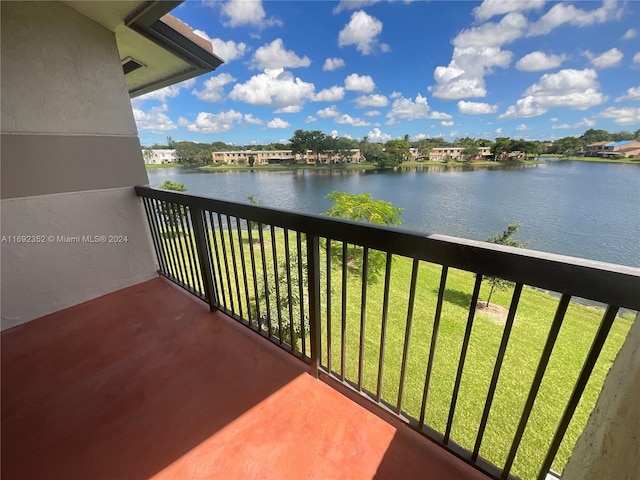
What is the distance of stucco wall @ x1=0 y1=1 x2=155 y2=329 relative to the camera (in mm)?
2047

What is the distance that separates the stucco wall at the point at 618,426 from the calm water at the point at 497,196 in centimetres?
324

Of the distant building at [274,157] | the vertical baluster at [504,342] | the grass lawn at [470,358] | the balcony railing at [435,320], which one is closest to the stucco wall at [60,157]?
the balcony railing at [435,320]

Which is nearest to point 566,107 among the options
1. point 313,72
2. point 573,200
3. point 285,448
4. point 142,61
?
point 573,200

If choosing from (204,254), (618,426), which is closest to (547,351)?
(618,426)

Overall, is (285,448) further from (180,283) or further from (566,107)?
(566,107)

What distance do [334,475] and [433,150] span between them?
25058 millimetres

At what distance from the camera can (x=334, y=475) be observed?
1153 millimetres

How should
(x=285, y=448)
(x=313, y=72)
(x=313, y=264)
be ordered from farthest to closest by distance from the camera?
1. (x=313, y=72)
2. (x=313, y=264)
3. (x=285, y=448)

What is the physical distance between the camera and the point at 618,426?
685 millimetres

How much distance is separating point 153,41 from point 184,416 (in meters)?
3.01

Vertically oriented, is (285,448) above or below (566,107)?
below

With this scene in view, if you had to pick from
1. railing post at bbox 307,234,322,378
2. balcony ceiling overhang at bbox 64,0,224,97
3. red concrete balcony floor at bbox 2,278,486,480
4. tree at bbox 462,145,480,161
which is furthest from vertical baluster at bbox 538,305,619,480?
tree at bbox 462,145,480,161

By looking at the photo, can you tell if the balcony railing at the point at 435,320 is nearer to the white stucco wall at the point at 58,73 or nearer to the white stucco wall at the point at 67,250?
the white stucco wall at the point at 67,250

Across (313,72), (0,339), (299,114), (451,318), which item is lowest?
(451,318)
